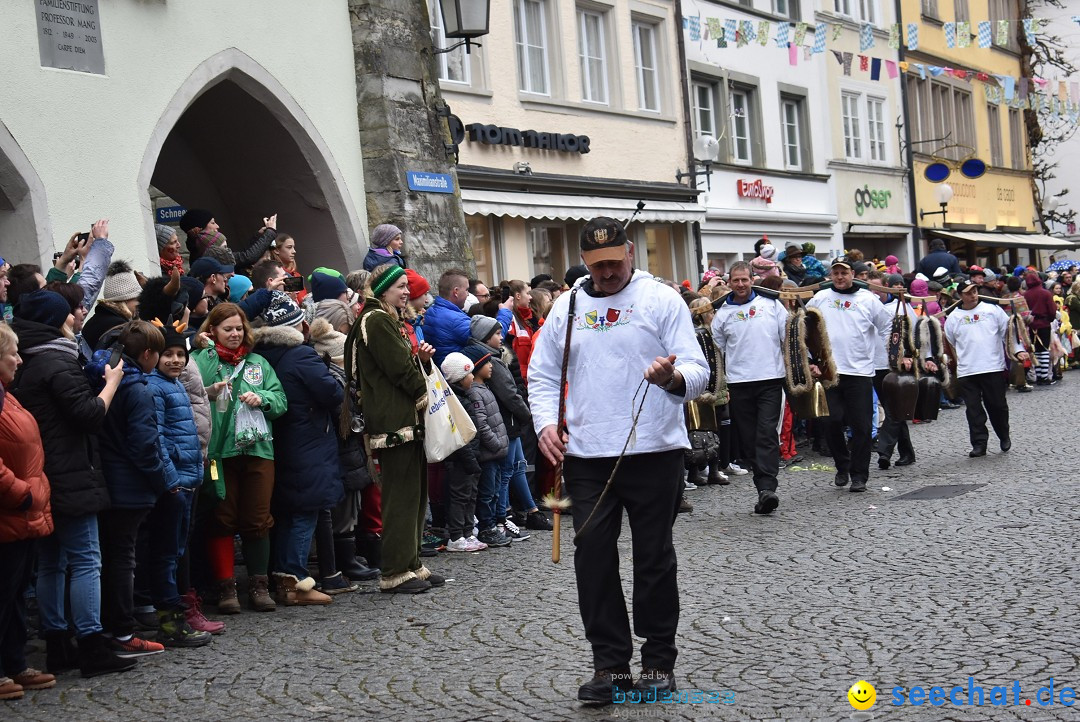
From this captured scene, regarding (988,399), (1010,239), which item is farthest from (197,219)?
(1010,239)

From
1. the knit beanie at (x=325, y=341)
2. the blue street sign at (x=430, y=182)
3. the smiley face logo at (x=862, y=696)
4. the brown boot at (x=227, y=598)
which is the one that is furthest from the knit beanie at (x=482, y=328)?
the smiley face logo at (x=862, y=696)

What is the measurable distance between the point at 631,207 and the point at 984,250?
743 inches

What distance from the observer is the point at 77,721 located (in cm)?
604

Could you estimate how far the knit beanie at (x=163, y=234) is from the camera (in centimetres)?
1140

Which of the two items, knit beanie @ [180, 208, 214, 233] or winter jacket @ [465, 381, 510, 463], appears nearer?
winter jacket @ [465, 381, 510, 463]

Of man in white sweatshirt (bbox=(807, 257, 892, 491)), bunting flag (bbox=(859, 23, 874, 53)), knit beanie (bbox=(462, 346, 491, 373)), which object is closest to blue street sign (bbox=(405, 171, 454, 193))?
man in white sweatshirt (bbox=(807, 257, 892, 491))

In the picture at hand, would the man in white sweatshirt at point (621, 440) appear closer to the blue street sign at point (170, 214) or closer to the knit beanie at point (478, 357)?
the knit beanie at point (478, 357)

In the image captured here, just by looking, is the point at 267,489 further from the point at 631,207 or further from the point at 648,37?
the point at 648,37

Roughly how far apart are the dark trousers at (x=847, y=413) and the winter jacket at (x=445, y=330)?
3677mm

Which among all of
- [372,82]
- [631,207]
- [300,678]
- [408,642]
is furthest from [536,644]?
[631,207]

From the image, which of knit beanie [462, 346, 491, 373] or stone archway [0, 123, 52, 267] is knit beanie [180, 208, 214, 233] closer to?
stone archway [0, 123, 52, 267]

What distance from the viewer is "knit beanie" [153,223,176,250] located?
37.4 ft

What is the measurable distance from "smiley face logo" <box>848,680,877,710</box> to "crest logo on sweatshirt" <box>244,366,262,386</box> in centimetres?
393

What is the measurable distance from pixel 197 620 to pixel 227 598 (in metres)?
0.60
